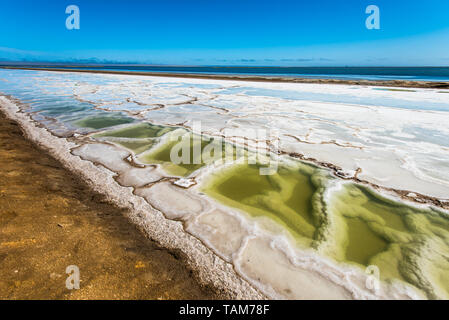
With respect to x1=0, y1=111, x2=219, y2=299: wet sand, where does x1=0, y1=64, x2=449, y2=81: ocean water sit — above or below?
above

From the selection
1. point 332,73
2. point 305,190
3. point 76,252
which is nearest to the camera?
point 76,252

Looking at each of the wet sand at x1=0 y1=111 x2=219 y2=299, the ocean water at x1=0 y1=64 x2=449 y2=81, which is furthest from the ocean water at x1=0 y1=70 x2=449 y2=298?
the ocean water at x1=0 y1=64 x2=449 y2=81

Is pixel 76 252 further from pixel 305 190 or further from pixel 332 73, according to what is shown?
pixel 332 73

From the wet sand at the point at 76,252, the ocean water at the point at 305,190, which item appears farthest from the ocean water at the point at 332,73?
the wet sand at the point at 76,252

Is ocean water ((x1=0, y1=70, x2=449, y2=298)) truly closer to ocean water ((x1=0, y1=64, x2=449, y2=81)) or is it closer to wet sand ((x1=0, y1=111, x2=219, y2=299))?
wet sand ((x1=0, y1=111, x2=219, y2=299))

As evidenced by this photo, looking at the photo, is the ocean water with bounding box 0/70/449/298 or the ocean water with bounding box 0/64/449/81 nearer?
the ocean water with bounding box 0/70/449/298

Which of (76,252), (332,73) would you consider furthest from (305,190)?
(332,73)
